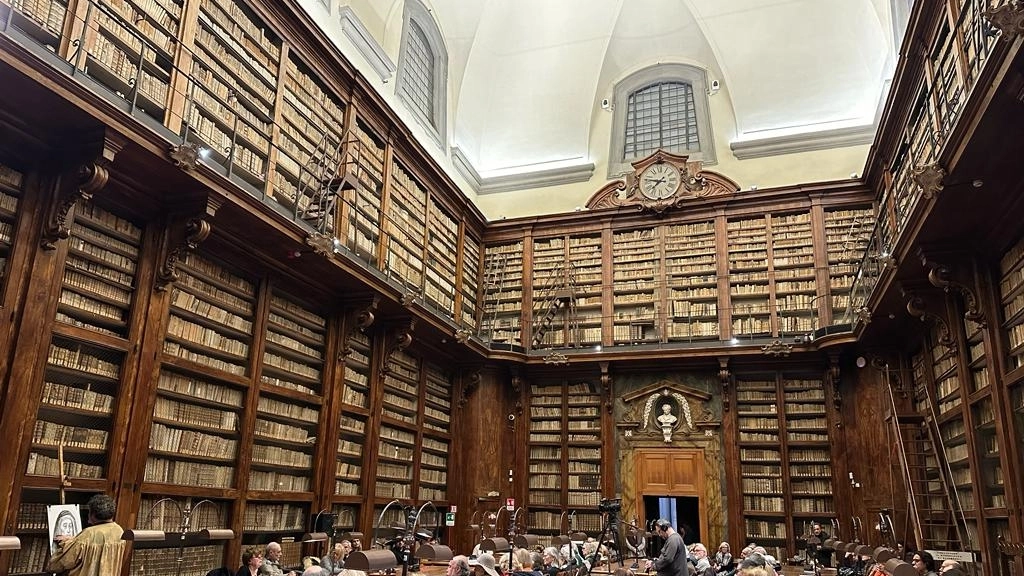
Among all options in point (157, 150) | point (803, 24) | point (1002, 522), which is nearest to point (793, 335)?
point (1002, 522)

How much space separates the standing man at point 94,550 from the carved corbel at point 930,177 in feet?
17.2

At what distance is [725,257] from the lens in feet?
37.3

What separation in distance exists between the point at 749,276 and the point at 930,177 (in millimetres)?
6370

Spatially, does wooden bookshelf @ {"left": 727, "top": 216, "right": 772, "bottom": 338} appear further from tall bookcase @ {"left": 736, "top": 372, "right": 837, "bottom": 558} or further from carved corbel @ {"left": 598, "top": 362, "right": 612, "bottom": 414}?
carved corbel @ {"left": 598, "top": 362, "right": 612, "bottom": 414}

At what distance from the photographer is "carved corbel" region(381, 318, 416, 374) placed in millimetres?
8703

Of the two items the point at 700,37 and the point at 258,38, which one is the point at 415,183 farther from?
the point at 700,37

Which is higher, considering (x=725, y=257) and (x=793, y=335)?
(x=725, y=257)

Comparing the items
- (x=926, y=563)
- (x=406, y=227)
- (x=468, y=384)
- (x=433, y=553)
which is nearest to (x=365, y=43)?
(x=406, y=227)

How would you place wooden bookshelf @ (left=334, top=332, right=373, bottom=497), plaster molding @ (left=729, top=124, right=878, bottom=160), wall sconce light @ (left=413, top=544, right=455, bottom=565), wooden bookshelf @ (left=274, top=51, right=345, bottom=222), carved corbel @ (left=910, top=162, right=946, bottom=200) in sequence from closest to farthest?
wall sconce light @ (left=413, top=544, right=455, bottom=565) → carved corbel @ (left=910, top=162, right=946, bottom=200) → wooden bookshelf @ (left=274, top=51, right=345, bottom=222) → wooden bookshelf @ (left=334, top=332, right=373, bottom=497) → plaster molding @ (left=729, top=124, right=878, bottom=160)

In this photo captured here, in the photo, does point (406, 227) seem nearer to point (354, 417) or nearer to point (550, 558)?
point (354, 417)

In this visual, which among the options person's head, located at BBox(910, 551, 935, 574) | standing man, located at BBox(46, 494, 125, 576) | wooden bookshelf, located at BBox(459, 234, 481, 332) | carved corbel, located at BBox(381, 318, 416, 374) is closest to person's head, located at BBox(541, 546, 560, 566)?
person's head, located at BBox(910, 551, 935, 574)

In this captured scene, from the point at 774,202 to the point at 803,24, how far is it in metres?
3.28

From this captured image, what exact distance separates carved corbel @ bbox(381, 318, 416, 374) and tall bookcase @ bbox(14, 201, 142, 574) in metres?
3.63

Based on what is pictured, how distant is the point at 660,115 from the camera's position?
44.2 feet
